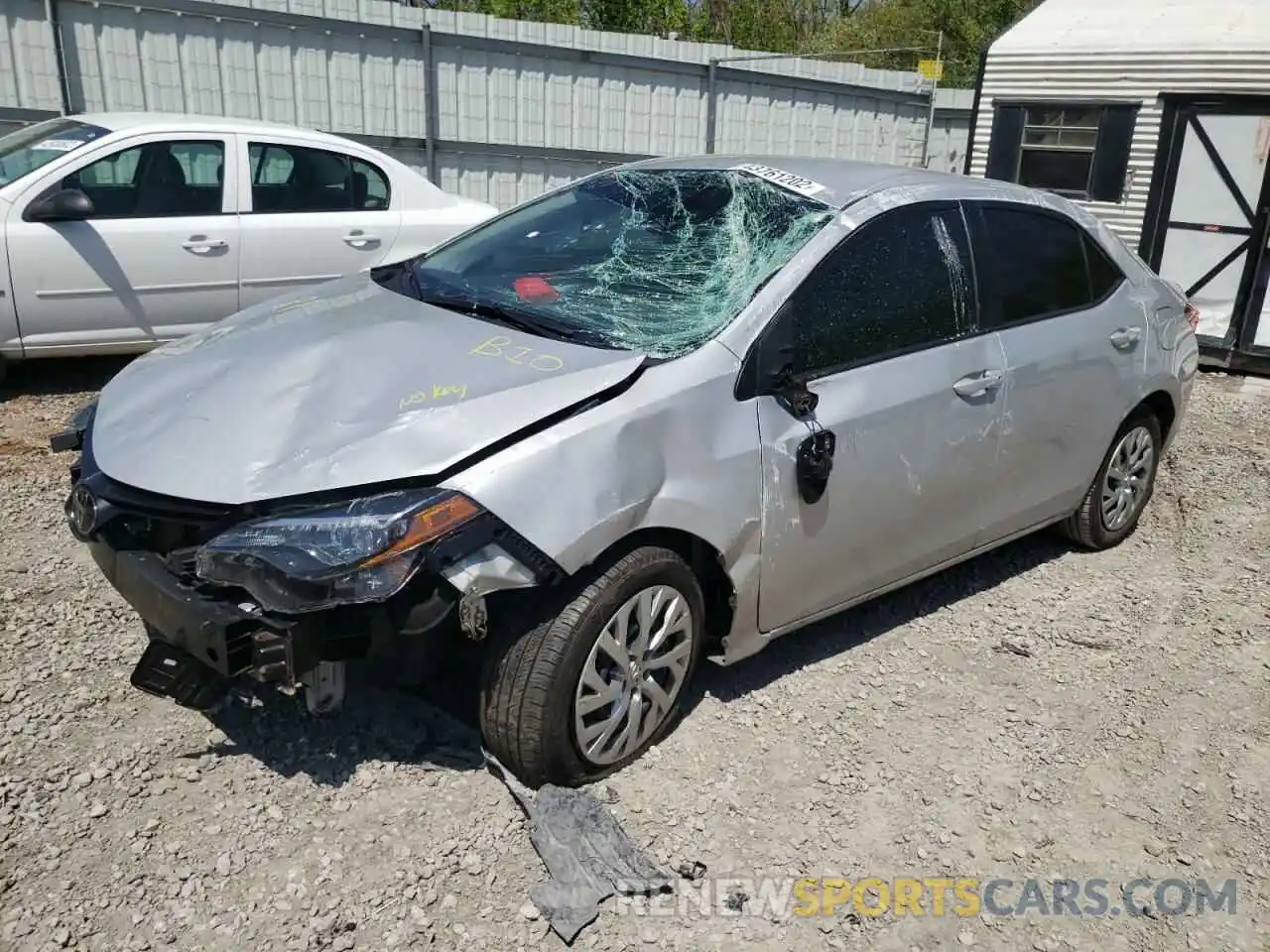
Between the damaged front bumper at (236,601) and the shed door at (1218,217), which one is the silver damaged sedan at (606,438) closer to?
the damaged front bumper at (236,601)

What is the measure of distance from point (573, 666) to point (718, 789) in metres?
0.64

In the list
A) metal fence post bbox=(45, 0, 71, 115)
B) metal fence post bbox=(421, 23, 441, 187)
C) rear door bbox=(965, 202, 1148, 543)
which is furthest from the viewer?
metal fence post bbox=(421, 23, 441, 187)

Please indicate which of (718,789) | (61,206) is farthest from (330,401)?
(61,206)

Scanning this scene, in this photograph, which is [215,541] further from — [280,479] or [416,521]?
[416,521]

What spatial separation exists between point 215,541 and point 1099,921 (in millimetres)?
2402

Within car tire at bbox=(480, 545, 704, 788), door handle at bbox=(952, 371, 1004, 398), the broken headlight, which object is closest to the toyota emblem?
the broken headlight

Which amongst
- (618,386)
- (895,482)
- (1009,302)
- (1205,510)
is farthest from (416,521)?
(1205,510)

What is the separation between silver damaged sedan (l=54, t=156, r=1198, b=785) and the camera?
2.70 meters

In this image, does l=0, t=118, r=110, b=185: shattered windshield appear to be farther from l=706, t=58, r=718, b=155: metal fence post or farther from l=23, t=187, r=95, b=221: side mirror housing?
l=706, t=58, r=718, b=155: metal fence post

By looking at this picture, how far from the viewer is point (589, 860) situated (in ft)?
9.28

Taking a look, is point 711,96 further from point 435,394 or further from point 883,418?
point 435,394

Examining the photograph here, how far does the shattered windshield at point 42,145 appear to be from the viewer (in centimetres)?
607

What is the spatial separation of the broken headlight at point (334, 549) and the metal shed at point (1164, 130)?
8124 mm

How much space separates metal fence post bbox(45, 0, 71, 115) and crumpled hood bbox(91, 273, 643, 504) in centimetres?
605
